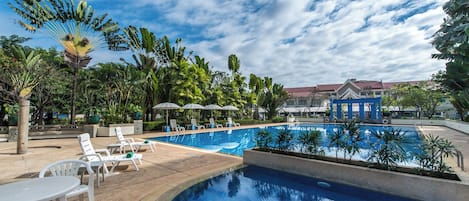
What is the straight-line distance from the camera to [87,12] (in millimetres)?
12680

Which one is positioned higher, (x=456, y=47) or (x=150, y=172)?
(x=456, y=47)

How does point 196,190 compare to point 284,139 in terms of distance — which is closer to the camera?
point 196,190

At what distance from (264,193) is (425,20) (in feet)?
42.4

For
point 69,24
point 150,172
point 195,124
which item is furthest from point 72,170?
point 195,124

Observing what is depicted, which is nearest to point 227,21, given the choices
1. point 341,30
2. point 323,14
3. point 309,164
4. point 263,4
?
point 263,4

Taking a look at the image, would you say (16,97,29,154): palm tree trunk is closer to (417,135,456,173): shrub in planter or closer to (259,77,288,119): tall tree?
(417,135,456,173): shrub in planter

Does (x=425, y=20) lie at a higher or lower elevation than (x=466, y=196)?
→ higher

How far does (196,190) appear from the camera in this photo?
4145mm

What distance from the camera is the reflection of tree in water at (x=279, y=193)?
12.8 feet

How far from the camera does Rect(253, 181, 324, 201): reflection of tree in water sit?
3906 millimetres

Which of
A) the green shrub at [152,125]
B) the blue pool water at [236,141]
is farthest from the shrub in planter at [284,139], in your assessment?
the green shrub at [152,125]

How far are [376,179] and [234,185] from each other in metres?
2.81

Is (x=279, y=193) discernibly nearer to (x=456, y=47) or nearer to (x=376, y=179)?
(x=376, y=179)

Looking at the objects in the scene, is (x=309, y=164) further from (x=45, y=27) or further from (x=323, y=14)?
(x=45, y=27)
